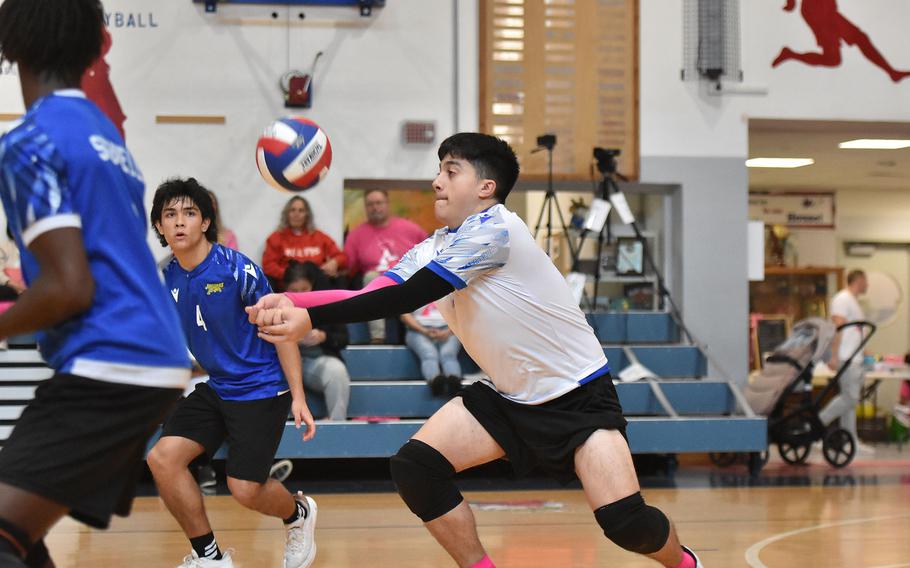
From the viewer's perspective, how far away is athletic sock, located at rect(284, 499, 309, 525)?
4.71m

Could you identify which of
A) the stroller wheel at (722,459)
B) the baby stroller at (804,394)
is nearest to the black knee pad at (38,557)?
the baby stroller at (804,394)

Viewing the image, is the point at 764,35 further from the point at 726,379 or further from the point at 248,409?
the point at 248,409

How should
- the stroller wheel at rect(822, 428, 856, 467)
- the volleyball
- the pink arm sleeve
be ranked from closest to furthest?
the pink arm sleeve, the volleyball, the stroller wheel at rect(822, 428, 856, 467)

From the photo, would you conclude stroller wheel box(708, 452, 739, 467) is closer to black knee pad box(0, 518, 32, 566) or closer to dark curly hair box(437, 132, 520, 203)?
dark curly hair box(437, 132, 520, 203)

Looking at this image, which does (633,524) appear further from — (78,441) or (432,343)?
(432,343)

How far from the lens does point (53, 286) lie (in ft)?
6.79

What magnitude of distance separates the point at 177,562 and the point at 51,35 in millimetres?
3519

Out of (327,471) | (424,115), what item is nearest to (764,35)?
(424,115)

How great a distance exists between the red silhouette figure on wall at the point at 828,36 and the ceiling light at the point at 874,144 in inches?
62.0

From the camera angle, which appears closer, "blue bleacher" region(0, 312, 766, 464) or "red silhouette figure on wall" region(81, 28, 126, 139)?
"blue bleacher" region(0, 312, 766, 464)

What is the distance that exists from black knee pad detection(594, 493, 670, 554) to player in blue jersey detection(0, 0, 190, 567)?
1.60m

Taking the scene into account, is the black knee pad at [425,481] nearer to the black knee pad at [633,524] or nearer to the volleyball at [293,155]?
the black knee pad at [633,524]

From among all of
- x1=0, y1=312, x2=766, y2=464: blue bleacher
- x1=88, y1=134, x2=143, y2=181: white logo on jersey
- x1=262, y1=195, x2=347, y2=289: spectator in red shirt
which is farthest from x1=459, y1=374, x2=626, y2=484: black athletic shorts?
x1=262, y1=195, x2=347, y2=289: spectator in red shirt

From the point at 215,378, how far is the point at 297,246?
452cm
